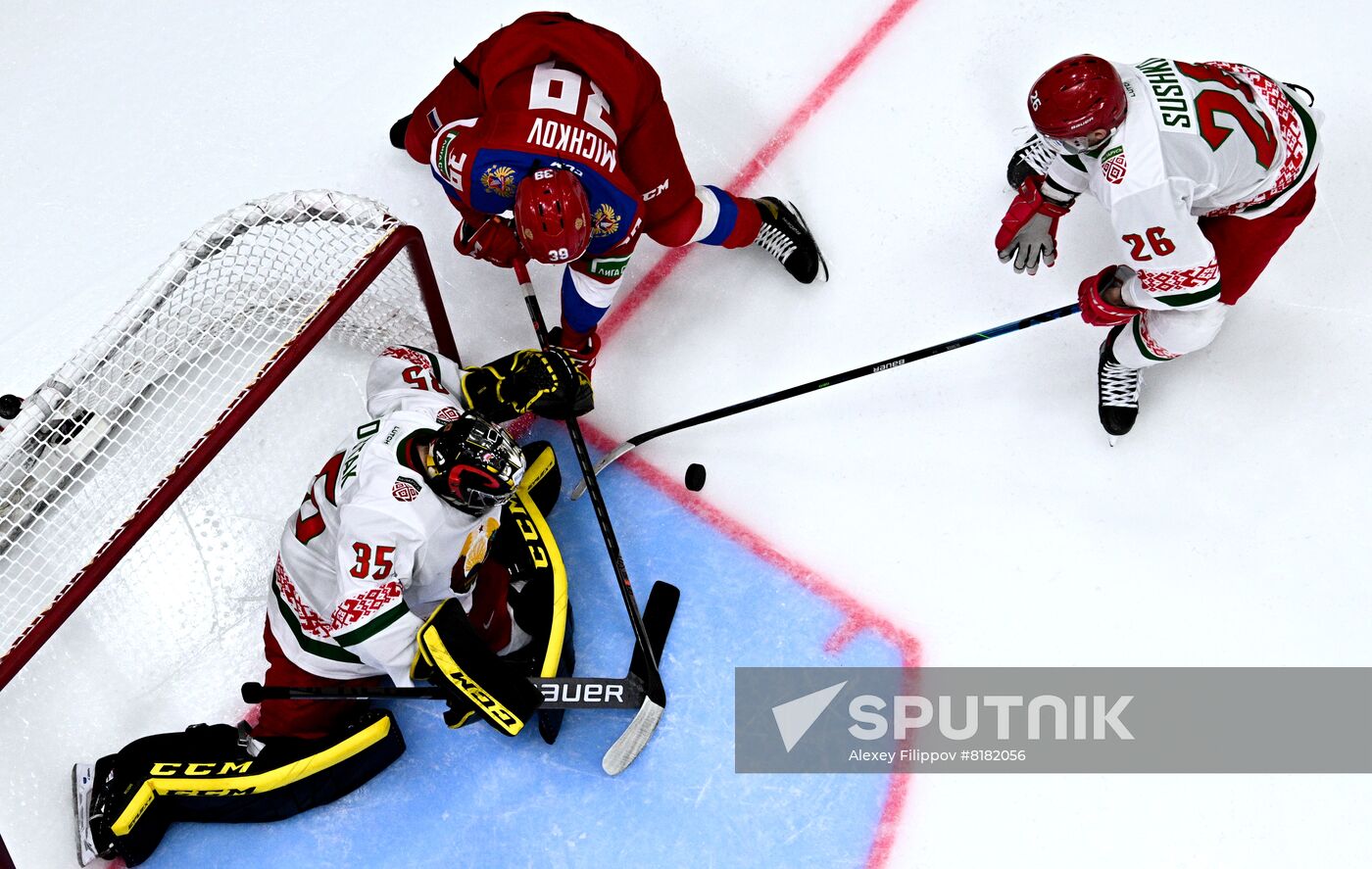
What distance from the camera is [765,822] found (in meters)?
3.22

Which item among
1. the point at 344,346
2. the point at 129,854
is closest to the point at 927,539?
the point at 344,346

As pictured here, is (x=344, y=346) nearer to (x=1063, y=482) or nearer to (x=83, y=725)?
(x=83, y=725)

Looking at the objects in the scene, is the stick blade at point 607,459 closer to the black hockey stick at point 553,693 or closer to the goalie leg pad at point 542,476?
the goalie leg pad at point 542,476

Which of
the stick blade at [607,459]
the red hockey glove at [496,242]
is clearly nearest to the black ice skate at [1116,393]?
the stick blade at [607,459]

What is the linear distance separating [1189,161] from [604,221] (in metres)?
1.39

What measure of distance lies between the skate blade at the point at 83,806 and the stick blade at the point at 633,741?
1.39 meters

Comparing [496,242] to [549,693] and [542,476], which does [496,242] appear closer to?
[542,476]

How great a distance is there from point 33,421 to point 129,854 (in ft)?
3.91

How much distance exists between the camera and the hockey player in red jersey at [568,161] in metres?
2.89

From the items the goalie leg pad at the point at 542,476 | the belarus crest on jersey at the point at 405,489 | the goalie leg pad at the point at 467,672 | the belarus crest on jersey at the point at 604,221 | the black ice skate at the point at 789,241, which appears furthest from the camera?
the black ice skate at the point at 789,241

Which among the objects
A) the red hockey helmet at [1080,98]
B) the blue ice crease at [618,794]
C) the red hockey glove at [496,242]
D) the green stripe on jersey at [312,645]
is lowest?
the blue ice crease at [618,794]

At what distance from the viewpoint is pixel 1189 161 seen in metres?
2.74

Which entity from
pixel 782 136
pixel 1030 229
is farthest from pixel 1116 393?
pixel 782 136

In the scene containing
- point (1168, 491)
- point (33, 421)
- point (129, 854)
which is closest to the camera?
point (33, 421)
